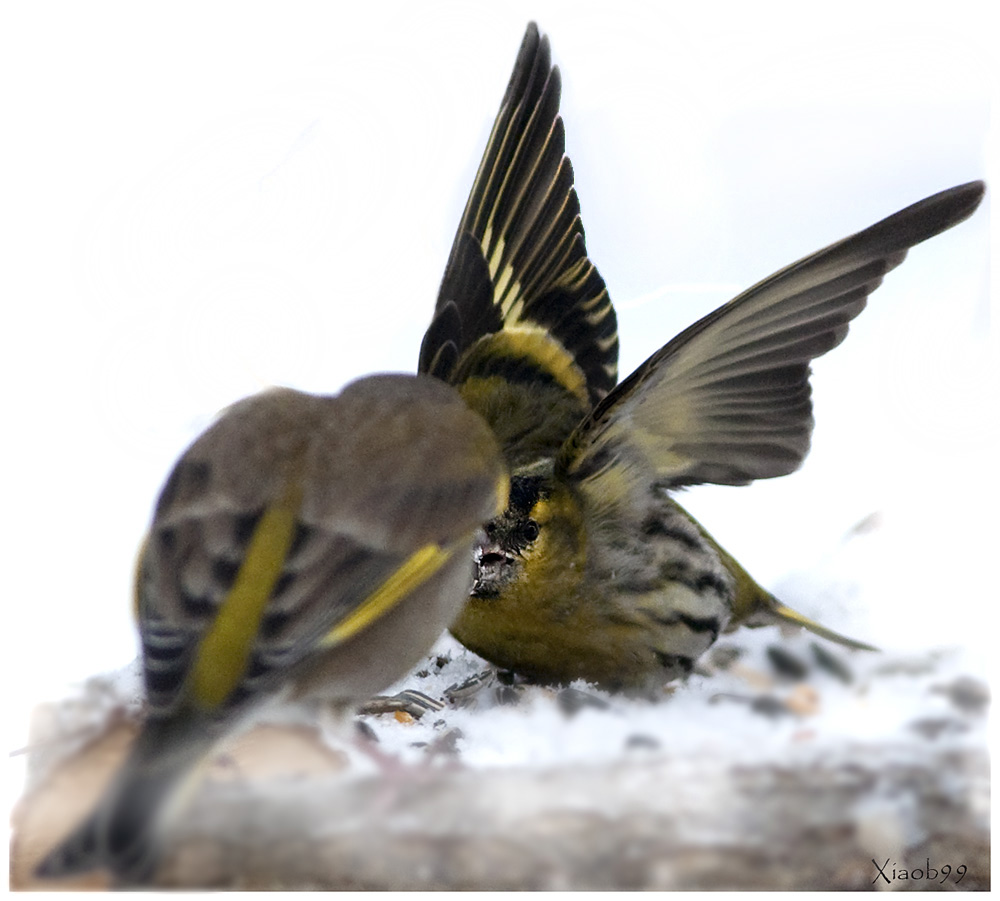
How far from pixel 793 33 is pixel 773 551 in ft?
1.84

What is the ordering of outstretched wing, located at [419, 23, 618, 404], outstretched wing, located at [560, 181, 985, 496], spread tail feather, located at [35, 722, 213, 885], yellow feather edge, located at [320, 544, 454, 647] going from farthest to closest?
outstretched wing, located at [419, 23, 618, 404] < outstretched wing, located at [560, 181, 985, 496] < yellow feather edge, located at [320, 544, 454, 647] < spread tail feather, located at [35, 722, 213, 885]

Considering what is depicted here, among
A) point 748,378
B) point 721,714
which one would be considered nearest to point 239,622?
point 721,714

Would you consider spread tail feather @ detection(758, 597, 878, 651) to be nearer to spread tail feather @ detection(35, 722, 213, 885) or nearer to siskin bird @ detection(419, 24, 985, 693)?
siskin bird @ detection(419, 24, 985, 693)

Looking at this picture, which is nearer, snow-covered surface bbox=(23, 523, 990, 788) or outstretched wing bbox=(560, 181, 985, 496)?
snow-covered surface bbox=(23, 523, 990, 788)

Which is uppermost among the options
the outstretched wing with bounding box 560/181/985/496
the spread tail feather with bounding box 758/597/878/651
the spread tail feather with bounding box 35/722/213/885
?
the outstretched wing with bounding box 560/181/985/496

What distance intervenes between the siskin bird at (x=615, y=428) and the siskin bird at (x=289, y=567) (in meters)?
0.11

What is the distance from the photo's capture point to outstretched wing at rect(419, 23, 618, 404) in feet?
4.52

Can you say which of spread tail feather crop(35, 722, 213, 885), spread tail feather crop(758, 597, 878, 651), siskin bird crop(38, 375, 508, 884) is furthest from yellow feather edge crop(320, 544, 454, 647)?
spread tail feather crop(758, 597, 878, 651)

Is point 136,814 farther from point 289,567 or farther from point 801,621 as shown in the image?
point 801,621

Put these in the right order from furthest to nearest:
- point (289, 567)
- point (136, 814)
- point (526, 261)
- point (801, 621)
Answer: point (526, 261) < point (801, 621) < point (289, 567) < point (136, 814)

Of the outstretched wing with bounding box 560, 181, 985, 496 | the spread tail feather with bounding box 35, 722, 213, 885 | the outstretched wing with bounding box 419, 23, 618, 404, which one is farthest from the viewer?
the outstretched wing with bounding box 419, 23, 618, 404

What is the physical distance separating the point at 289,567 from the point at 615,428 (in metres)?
0.40

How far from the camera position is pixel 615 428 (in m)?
1.09

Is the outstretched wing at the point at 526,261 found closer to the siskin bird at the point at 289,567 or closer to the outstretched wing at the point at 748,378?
the outstretched wing at the point at 748,378
